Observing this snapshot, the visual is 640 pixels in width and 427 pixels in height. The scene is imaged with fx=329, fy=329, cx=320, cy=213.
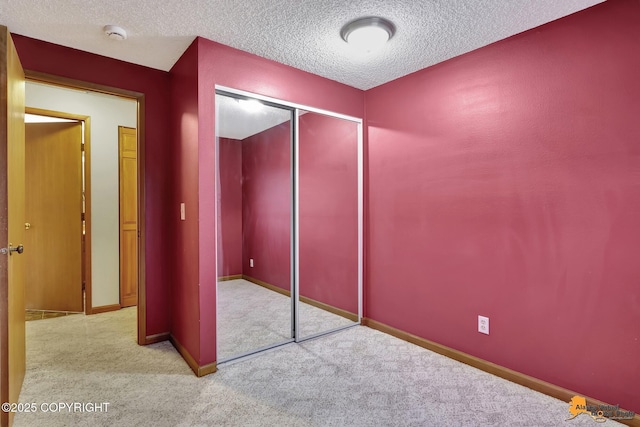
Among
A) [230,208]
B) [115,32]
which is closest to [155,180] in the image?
[230,208]

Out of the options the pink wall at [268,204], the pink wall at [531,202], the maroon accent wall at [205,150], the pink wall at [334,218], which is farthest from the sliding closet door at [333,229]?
the maroon accent wall at [205,150]

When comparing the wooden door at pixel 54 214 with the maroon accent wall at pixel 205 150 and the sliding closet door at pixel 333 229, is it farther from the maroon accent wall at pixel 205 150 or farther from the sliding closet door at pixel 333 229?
the sliding closet door at pixel 333 229

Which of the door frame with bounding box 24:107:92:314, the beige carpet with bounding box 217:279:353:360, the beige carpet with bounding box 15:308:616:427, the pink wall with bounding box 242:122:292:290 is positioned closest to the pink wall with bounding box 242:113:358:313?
the pink wall with bounding box 242:122:292:290

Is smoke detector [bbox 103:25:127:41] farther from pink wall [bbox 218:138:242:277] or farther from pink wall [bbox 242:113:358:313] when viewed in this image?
pink wall [bbox 242:113:358:313]

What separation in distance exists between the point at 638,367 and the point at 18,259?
362cm

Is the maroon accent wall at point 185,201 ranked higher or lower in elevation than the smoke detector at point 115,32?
lower

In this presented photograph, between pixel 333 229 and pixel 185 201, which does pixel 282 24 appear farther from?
pixel 333 229

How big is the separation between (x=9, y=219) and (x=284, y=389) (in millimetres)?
1848

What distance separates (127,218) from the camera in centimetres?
383

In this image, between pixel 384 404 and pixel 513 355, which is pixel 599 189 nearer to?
pixel 513 355

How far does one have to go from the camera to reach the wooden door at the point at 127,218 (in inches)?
149

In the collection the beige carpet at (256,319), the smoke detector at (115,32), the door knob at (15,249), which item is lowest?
the beige carpet at (256,319)

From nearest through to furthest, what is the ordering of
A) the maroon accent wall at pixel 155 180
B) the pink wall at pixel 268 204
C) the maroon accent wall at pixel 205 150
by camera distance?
the maroon accent wall at pixel 205 150 → the maroon accent wall at pixel 155 180 → the pink wall at pixel 268 204

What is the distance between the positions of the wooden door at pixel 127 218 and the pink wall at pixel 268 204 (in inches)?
63.7
